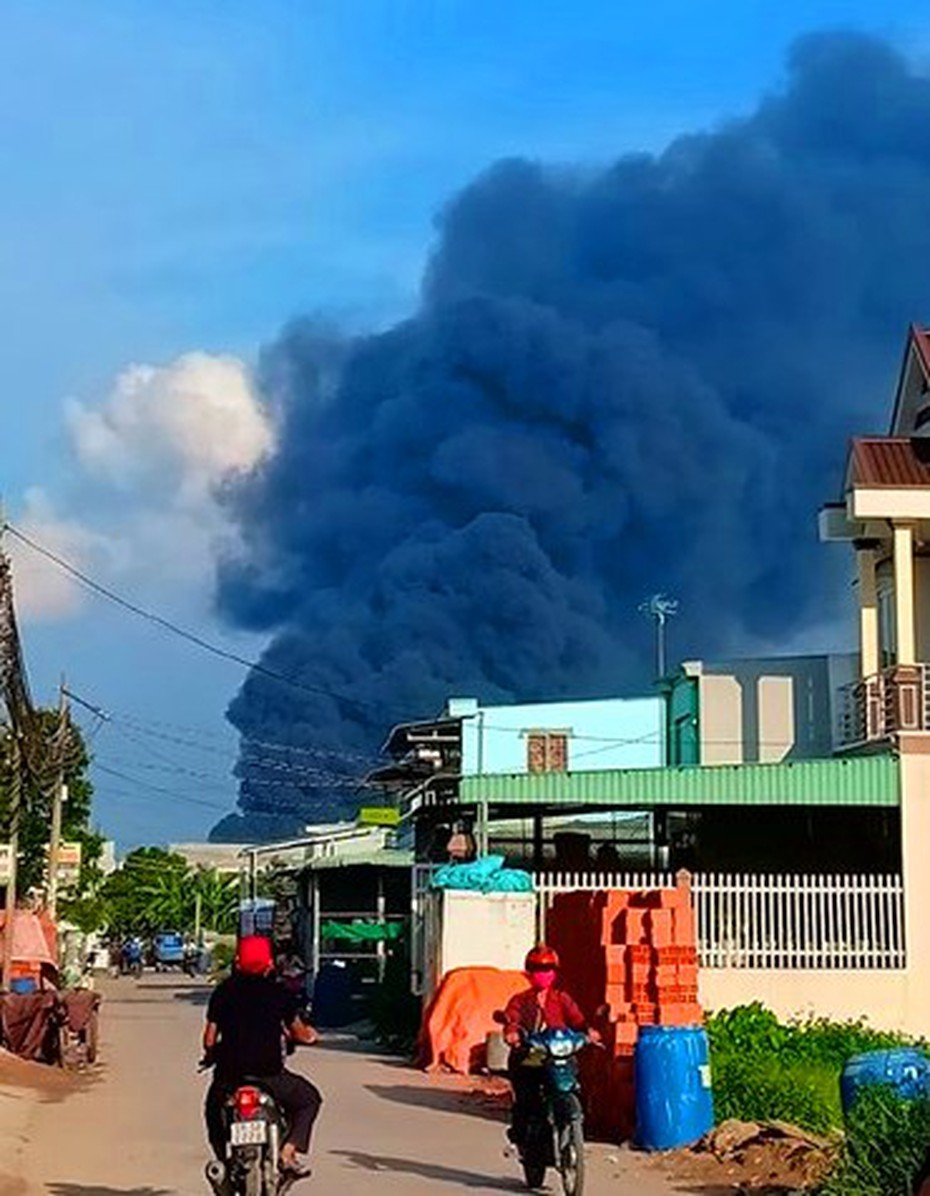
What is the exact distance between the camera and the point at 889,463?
28656 millimetres

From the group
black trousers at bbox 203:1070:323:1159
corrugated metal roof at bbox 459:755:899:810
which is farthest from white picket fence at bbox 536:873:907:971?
black trousers at bbox 203:1070:323:1159

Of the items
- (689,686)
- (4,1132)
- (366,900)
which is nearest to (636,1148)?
(4,1132)

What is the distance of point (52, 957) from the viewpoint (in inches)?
1110

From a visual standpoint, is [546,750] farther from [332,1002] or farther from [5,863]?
[5,863]

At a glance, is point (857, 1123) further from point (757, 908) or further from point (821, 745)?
point (821, 745)

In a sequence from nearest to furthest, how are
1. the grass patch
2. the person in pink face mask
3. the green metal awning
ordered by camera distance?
the grass patch, the person in pink face mask, the green metal awning

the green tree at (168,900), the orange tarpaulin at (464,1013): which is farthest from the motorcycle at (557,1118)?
the green tree at (168,900)

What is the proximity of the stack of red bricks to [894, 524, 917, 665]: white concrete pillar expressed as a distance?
1187 cm

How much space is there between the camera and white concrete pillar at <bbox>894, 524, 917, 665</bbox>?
27469 millimetres

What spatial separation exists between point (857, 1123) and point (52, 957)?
20142mm

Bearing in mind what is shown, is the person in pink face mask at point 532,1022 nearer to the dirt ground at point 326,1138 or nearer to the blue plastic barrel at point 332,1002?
the dirt ground at point 326,1138

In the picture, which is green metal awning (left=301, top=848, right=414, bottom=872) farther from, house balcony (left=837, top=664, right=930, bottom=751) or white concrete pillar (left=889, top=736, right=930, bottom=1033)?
white concrete pillar (left=889, top=736, right=930, bottom=1033)

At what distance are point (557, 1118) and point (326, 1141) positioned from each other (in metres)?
4.07

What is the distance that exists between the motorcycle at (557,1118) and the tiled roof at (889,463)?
1761 cm
